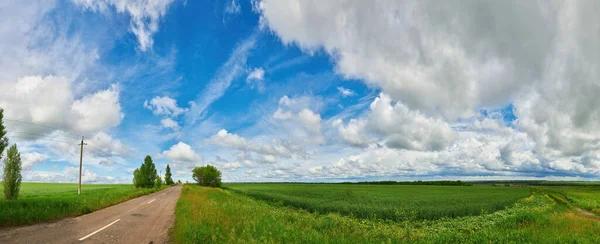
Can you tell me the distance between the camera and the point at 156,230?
13641 mm

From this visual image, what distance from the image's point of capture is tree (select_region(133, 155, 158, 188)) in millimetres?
66125

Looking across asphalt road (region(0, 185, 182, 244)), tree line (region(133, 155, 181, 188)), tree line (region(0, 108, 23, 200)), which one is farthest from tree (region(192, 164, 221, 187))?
asphalt road (region(0, 185, 182, 244))

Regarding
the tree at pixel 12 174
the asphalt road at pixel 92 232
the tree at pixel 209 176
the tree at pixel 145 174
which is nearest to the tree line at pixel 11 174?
the tree at pixel 12 174

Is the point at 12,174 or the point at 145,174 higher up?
the point at 12,174

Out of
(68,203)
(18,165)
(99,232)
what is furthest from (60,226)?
(18,165)

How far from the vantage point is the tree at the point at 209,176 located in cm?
10569

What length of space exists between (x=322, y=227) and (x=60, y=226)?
13.4 meters

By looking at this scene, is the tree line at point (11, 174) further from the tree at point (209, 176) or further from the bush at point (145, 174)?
the tree at point (209, 176)

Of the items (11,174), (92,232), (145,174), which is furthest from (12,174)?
(145,174)

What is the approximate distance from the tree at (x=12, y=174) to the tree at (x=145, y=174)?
3687 centimetres

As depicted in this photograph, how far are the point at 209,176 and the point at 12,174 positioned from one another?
3052 inches

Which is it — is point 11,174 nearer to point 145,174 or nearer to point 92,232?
point 92,232

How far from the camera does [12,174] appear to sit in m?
29.7

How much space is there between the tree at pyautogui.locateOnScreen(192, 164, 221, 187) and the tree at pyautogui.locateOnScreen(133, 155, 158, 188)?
36877 millimetres
